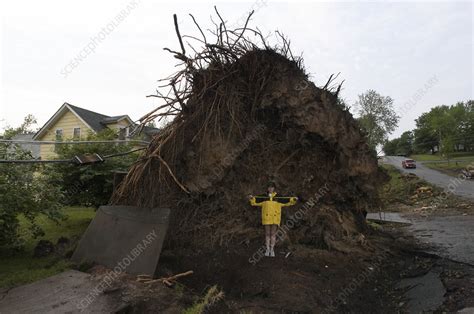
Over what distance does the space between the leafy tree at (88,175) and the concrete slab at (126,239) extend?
130 inches

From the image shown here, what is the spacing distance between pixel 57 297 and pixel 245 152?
15.7 feet

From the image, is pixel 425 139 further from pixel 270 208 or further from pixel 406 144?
pixel 270 208

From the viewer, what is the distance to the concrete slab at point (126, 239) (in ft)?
21.9

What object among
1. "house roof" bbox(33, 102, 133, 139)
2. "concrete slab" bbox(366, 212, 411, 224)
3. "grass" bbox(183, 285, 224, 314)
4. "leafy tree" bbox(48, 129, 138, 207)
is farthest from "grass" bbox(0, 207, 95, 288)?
"house roof" bbox(33, 102, 133, 139)

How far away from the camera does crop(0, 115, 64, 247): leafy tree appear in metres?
7.40

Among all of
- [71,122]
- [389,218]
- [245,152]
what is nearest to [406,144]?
[389,218]

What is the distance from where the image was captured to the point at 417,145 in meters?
89.4

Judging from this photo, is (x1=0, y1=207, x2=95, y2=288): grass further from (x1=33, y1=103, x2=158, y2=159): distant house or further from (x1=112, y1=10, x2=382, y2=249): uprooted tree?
(x1=33, y1=103, x2=158, y2=159): distant house

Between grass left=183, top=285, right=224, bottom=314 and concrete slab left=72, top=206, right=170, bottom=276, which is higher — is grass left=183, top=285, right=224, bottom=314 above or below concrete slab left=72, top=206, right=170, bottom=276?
below

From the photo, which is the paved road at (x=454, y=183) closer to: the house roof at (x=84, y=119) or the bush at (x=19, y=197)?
the bush at (x=19, y=197)

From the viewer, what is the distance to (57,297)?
562cm

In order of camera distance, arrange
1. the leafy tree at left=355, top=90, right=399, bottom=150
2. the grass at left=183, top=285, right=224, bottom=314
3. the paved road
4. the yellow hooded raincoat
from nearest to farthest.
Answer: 1. the grass at left=183, top=285, right=224, bottom=314
2. the yellow hooded raincoat
3. the paved road
4. the leafy tree at left=355, top=90, right=399, bottom=150

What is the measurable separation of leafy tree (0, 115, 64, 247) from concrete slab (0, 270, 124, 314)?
1.91 metres

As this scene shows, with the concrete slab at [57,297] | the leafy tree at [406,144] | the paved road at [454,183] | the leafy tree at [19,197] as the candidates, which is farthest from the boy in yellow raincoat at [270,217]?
the leafy tree at [406,144]
